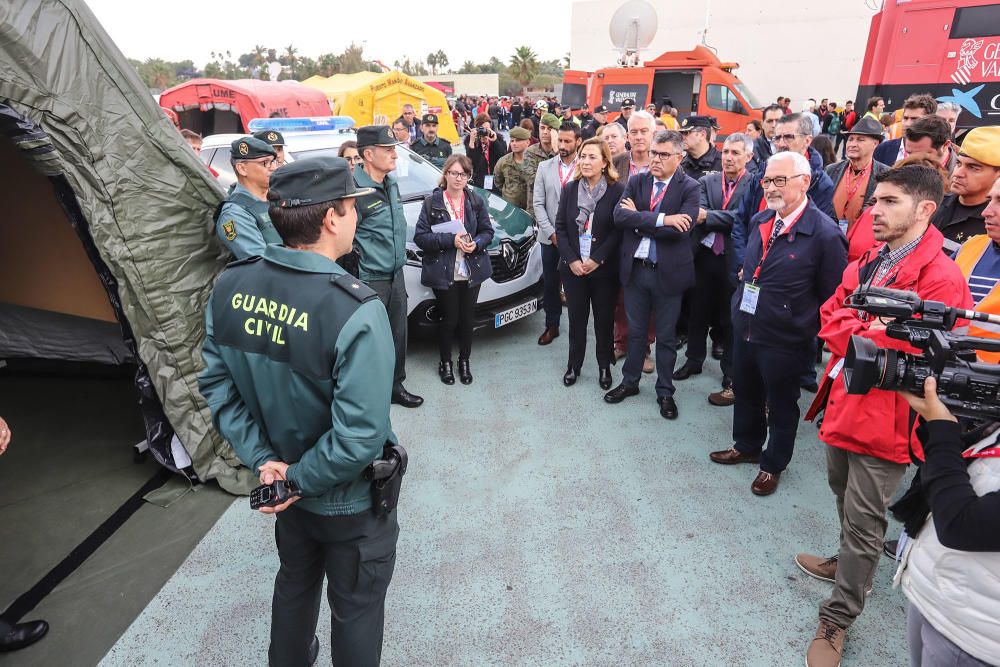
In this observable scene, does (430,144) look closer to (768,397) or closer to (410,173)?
(410,173)

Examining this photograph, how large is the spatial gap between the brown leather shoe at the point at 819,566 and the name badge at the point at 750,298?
130 cm

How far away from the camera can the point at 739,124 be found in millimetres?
14594

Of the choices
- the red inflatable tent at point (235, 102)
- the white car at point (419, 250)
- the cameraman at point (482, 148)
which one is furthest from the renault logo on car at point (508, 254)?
the red inflatable tent at point (235, 102)

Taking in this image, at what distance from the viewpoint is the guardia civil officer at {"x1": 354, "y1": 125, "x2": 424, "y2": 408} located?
382 centimetres

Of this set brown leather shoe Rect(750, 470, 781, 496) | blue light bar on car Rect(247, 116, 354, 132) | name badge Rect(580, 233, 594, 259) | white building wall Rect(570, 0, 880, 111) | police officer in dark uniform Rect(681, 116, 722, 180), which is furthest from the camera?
white building wall Rect(570, 0, 880, 111)

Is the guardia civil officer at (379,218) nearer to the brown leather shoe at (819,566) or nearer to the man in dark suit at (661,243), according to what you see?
the man in dark suit at (661,243)

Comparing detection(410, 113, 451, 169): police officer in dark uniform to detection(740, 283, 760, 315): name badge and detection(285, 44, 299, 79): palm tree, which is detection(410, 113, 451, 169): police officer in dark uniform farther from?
detection(285, 44, 299, 79): palm tree

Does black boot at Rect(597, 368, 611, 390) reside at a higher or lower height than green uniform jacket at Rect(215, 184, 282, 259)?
lower

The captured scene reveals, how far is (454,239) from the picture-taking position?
14.6 feet

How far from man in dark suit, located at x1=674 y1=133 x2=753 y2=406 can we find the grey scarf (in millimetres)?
752

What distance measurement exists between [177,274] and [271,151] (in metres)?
0.89

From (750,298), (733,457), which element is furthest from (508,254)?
(733,457)

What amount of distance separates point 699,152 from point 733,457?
283 cm

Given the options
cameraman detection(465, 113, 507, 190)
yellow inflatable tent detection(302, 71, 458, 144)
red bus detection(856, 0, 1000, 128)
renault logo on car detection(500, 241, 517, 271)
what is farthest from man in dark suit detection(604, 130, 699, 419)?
yellow inflatable tent detection(302, 71, 458, 144)
